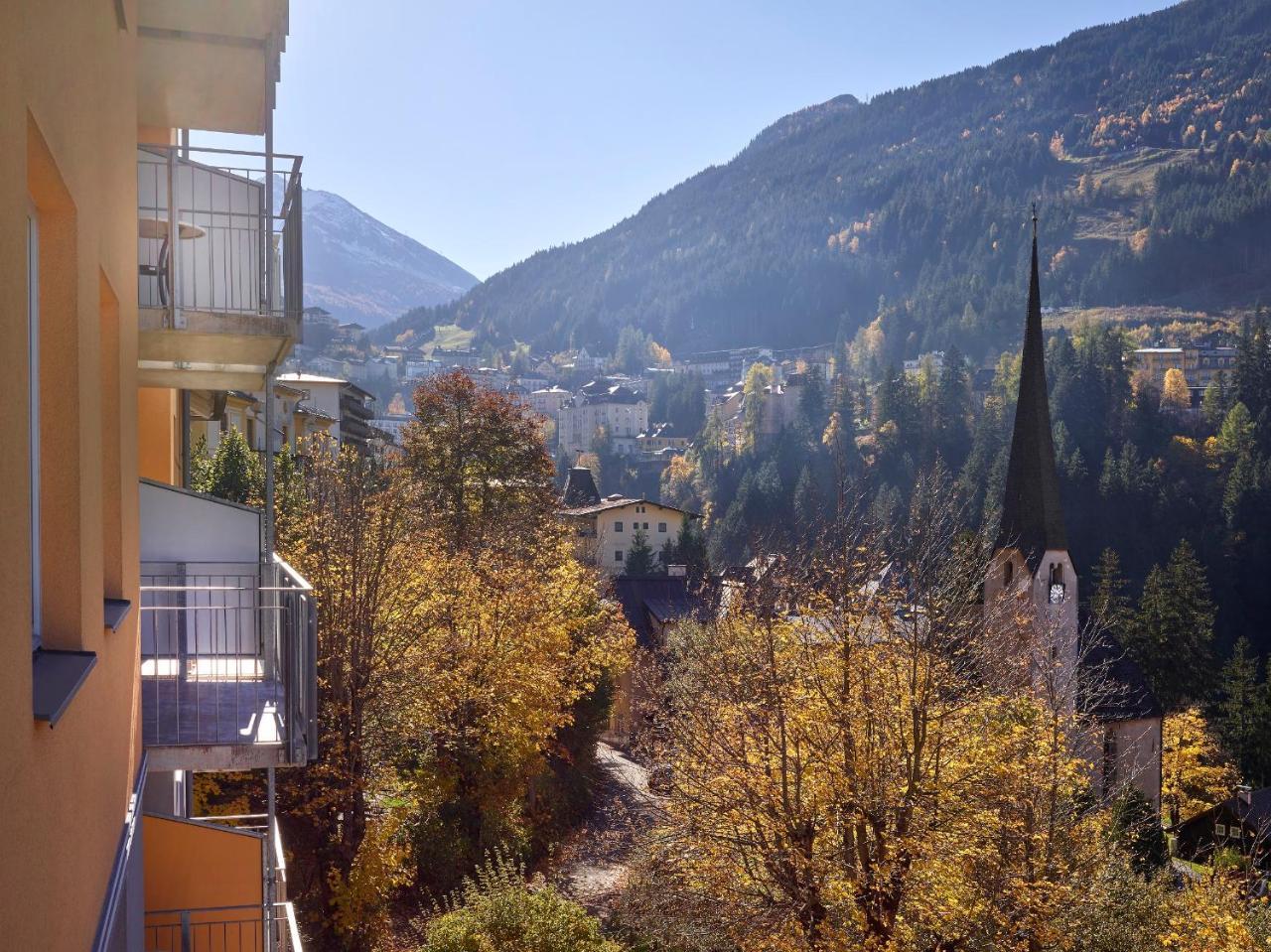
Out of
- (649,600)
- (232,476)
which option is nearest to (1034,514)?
(649,600)

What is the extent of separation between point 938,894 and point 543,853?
1108 cm

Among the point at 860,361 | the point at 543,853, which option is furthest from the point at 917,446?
the point at 543,853

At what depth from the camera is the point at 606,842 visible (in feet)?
85.6

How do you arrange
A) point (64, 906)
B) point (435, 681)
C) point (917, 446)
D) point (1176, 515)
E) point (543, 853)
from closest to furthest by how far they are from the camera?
point (64, 906) → point (435, 681) → point (543, 853) → point (1176, 515) → point (917, 446)

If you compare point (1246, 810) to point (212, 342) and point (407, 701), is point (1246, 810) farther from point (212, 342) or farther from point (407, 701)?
point (212, 342)

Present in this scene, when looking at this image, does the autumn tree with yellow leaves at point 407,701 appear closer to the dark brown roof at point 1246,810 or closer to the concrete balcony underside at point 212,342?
the concrete balcony underside at point 212,342

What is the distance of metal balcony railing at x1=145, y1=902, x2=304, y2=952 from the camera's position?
7430mm

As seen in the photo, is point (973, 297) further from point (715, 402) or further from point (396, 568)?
point (396, 568)

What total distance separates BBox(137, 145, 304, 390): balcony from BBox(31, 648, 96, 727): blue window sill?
4.42m

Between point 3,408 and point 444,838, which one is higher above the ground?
point 3,408

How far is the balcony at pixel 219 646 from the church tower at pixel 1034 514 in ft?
106

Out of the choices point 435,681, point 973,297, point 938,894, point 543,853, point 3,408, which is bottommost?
point 543,853

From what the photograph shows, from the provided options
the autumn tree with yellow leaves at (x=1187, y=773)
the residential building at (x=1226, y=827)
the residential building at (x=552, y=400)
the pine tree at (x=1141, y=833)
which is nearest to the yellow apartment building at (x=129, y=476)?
the pine tree at (x=1141, y=833)

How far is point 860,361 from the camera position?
19088 cm
